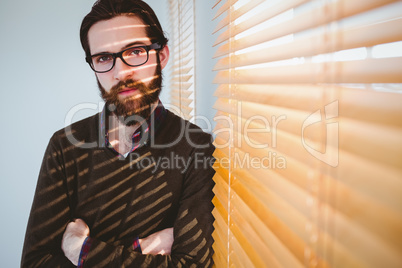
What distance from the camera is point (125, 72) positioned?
1.35 m

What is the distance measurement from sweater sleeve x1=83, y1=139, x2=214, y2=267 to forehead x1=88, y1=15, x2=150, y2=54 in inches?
30.5

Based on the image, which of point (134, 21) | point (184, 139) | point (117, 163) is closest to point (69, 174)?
point (117, 163)

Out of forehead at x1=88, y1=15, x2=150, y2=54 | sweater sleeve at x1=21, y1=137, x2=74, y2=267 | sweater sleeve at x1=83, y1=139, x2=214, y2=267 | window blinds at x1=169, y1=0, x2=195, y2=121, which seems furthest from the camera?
window blinds at x1=169, y1=0, x2=195, y2=121

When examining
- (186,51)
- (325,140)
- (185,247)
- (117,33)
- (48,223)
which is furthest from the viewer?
(186,51)

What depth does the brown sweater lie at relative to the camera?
1.17 meters

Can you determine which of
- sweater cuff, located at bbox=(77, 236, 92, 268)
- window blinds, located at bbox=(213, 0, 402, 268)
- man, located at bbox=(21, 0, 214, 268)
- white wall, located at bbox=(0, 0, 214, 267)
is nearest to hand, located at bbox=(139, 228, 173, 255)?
man, located at bbox=(21, 0, 214, 268)

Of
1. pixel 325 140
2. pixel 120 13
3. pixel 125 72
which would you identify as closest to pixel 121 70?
pixel 125 72

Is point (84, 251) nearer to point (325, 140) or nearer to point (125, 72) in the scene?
point (125, 72)

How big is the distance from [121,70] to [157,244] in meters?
0.80

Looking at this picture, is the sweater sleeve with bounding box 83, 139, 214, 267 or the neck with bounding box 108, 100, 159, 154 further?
the neck with bounding box 108, 100, 159, 154

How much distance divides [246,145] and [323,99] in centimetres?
37

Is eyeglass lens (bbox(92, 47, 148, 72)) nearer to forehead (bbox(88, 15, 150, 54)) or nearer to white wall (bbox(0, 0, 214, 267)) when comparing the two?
forehead (bbox(88, 15, 150, 54))

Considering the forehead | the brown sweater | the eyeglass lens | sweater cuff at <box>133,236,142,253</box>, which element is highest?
the forehead

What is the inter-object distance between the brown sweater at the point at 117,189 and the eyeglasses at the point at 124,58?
1.05ft
